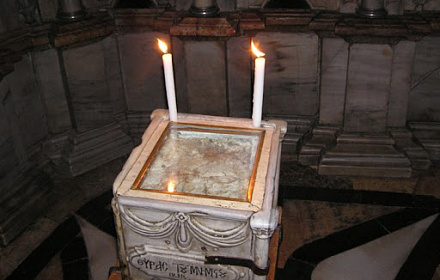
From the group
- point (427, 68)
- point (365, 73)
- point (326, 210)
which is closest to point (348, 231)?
point (326, 210)

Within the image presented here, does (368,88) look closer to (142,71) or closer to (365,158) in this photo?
(365,158)

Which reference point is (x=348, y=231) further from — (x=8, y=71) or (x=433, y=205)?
(x=8, y=71)

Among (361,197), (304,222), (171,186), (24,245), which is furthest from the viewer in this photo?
(361,197)

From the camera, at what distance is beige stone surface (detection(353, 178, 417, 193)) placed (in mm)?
4145

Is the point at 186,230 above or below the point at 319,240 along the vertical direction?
above

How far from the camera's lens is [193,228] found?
231 cm

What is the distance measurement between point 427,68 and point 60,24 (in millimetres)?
3035

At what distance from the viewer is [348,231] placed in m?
3.68

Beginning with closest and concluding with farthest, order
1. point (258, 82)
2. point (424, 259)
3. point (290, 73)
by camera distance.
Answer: point (258, 82), point (424, 259), point (290, 73)

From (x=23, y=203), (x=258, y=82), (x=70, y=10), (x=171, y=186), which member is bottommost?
(x=23, y=203)

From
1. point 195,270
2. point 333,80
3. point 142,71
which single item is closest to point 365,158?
point 333,80

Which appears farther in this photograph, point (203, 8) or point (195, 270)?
point (203, 8)

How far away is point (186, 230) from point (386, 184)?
8.00ft

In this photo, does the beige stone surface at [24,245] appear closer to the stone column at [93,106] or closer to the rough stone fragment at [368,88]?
the stone column at [93,106]
